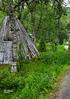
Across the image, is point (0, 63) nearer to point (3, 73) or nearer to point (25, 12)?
point (3, 73)

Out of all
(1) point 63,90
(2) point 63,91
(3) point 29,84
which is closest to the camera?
(3) point 29,84

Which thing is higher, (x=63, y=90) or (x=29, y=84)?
(x=29, y=84)

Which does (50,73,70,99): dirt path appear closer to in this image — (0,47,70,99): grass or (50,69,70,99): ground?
(50,69,70,99): ground

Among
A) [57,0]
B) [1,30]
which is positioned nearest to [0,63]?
[1,30]

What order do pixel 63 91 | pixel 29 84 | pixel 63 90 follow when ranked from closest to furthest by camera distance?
pixel 29 84 → pixel 63 91 → pixel 63 90

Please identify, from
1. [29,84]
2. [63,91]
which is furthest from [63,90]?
[29,84]

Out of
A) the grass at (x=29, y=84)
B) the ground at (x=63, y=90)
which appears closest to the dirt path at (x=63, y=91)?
the ground at (x=63, y=90)

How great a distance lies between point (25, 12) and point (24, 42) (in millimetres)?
10650

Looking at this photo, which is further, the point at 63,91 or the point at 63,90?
the point at 63,90

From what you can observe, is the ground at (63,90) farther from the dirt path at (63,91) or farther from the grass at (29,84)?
the grass at (29,84)

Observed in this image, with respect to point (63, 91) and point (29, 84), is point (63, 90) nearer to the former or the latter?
point (63, 91)

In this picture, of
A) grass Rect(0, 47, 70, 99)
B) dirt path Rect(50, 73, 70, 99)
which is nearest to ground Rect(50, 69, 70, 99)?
dirt path Rect(50, 73, 70, 99)

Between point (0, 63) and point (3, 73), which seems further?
point (0, 63)

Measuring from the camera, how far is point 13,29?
22969mm
